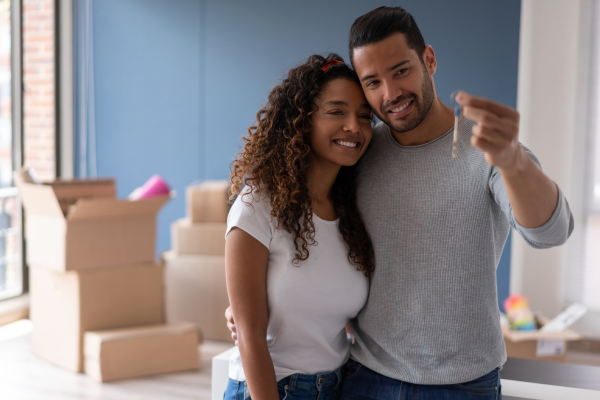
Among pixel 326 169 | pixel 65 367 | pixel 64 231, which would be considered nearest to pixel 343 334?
pixel 326 169

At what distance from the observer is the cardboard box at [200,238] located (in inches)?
135

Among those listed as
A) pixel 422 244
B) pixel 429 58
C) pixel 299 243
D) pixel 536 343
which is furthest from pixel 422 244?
pixel 536 343

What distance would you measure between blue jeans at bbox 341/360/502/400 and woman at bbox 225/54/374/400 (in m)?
0.04

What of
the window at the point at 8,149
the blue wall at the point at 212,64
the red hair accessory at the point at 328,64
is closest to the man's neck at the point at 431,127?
the red hair accessory at the point at 328,64

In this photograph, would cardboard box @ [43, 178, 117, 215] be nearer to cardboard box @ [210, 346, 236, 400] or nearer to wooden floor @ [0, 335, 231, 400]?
wooden floor @ [0, 335, 231, 400]

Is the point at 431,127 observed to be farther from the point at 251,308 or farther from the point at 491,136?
the point at 251,308

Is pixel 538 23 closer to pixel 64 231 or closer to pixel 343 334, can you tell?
pixel 343 334

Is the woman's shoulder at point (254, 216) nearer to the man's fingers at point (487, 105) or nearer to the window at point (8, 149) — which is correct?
the man's fingers at point (487, 105)

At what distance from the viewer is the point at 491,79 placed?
3.45 m

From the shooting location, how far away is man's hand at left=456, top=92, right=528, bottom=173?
985 mm

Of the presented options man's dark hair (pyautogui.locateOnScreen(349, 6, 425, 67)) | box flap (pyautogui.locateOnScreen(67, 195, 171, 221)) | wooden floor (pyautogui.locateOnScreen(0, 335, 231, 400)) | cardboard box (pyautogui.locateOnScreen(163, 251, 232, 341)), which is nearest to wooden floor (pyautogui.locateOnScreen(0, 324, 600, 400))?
wooden floor (pyautogui.locateOnScreen(0, 335, 231, 400))

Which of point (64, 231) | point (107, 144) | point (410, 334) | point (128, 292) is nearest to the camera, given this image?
point (410, 334)

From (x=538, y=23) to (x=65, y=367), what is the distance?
349 centimetres

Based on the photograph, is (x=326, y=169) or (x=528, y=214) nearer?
(x=528, y=214)
